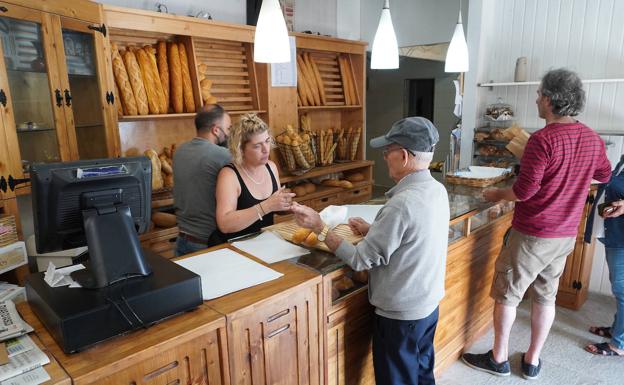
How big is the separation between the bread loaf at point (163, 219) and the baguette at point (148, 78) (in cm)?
73

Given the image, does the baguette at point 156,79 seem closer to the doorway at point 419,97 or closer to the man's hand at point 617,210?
the man's hand at point 617,210

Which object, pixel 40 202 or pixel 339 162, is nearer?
pixel 40 202

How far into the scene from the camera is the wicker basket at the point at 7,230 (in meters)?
2.12

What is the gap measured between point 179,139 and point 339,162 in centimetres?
168

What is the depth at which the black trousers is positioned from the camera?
164 centimetres

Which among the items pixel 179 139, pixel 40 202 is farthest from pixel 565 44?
pixel 40 202

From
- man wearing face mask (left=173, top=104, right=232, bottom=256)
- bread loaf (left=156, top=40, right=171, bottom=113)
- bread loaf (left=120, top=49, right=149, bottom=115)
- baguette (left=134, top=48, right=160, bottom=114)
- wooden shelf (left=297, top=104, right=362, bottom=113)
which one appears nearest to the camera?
man wearing face mask (left=173, top=104, right=232, bottom=256)

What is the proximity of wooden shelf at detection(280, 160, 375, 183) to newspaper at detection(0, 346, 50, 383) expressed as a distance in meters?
2.78

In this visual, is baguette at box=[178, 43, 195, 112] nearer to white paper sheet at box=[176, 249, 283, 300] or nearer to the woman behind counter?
the woman behind counter

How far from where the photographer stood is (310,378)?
162 centimetres

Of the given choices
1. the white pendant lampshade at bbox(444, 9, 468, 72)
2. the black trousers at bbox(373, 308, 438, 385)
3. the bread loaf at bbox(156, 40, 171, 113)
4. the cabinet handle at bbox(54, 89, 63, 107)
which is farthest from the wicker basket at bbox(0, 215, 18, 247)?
the white pendant lampshade at bbox(444, 9, 468, 72)

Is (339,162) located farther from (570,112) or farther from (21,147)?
(21,147)

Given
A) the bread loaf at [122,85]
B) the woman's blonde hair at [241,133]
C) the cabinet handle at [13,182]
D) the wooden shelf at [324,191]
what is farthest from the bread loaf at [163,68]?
the wooden shelf at [324,191]

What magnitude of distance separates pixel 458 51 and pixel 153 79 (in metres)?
2.12
